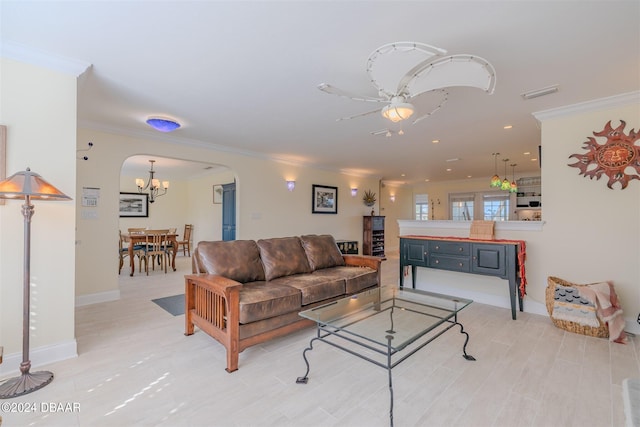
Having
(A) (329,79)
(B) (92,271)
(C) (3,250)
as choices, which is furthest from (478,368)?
(B) (92,271)

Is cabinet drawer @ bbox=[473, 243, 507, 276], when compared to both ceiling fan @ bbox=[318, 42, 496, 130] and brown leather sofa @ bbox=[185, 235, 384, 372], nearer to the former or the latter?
brown leather sofa @ bbox=[185, 235, 384, 372]

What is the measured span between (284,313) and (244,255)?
2.74 feet

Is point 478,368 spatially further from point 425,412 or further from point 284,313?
point 284,313

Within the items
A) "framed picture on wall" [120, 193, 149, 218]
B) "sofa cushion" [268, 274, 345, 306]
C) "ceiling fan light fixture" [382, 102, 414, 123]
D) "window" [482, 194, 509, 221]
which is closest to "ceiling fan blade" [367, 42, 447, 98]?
"ceiling fan light fixture" [382, 102, 414, 123]

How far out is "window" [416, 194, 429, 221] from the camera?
1060cm

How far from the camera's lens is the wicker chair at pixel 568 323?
2.83m

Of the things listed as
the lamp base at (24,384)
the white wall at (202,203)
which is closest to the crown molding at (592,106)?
the white wall at (202,203)

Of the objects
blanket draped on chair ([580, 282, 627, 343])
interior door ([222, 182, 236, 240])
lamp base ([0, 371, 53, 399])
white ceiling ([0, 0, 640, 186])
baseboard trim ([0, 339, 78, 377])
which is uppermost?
white ceiling ([0, 0, 640, 186])

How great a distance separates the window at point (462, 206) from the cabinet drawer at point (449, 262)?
20.2 ft

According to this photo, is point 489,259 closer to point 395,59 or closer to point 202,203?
point 395,59

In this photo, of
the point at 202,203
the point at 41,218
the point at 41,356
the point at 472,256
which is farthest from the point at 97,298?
the point at 472,256

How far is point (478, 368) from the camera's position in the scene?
88.7 inches

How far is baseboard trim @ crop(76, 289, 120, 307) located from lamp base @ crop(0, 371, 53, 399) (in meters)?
2.03

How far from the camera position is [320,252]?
3.74 meters
